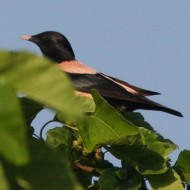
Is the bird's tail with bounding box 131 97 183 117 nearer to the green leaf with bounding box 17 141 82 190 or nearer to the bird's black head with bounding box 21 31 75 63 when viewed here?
the bird's black head with bounding box 21 31 75 63

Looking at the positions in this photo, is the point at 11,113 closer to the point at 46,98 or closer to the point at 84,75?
the point at 46,98

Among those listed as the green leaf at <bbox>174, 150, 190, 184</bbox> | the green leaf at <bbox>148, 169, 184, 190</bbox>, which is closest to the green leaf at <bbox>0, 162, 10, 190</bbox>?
the green leaf at <bbox>148, 169, 184, 190</bbox>

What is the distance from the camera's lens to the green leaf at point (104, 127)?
2.57 meters

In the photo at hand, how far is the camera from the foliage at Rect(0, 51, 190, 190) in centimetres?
89

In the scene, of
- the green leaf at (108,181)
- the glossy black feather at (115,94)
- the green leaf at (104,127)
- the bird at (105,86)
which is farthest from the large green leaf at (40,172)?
the glossy black feather at (115,94)

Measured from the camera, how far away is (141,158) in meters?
3.03

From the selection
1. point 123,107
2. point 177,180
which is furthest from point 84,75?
point 177,180

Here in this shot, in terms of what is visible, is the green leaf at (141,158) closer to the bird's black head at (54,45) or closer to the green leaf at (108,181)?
the green leaf at (108,181)

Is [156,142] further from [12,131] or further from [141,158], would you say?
[12,131]

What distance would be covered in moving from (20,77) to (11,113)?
0.07m

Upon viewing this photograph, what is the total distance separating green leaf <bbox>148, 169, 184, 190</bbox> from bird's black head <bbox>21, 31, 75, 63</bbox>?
6417 mm

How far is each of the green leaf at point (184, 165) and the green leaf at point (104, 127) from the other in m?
0.52

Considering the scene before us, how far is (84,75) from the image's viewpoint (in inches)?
324

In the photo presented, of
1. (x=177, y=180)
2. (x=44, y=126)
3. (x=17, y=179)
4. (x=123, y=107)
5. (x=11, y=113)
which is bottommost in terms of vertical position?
(x=123, y=107)
